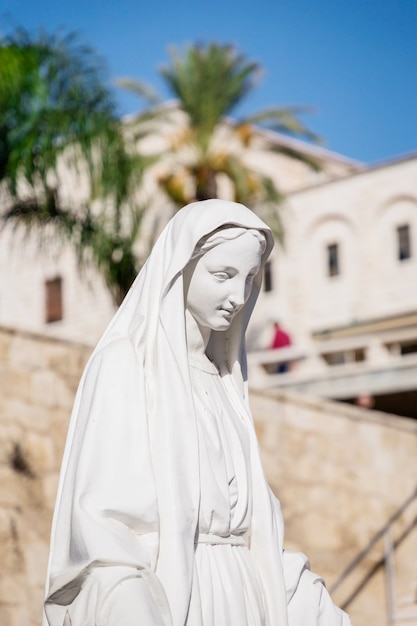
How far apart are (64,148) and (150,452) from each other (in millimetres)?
11136

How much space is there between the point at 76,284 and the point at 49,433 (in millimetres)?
28868

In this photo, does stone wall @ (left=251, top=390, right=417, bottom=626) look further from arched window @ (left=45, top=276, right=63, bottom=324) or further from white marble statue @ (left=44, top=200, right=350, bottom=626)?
arched window @ (left=45, top=276, right=63, bottom=324)

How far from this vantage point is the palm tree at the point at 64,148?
13781mm

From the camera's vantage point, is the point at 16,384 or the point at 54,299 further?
the point at 54,299

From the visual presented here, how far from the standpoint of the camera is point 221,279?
11.7 ft

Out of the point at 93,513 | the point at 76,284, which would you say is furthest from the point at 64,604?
the point at 76,284

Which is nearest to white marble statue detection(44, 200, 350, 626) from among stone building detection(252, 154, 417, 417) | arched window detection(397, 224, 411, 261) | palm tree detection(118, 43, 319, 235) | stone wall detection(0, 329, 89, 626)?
stone wall detection(0, 329, 89, 626)

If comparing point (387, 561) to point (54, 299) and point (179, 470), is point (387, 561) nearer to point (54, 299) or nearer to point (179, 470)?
point (179, 470)

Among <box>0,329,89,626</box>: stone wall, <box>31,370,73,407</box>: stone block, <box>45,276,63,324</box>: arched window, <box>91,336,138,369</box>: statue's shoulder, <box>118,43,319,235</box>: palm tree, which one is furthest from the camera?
<box>45,276,63,324</box>: arched window

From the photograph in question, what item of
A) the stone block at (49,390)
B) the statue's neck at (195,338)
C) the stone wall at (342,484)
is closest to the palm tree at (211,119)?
the stone wall at (342,484)

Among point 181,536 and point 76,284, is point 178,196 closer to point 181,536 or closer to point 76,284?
point 76,284

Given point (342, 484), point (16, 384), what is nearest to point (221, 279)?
point (16, 384)

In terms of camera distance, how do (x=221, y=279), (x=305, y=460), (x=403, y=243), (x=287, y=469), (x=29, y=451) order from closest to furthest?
1. (x=221, y=279)
2. (x=29, y=451)
3. (x=287, y=469)
4. (x=305, y=460)
5. (x=403, y=243)

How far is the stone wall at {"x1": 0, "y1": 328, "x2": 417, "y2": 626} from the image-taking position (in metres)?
10.1
